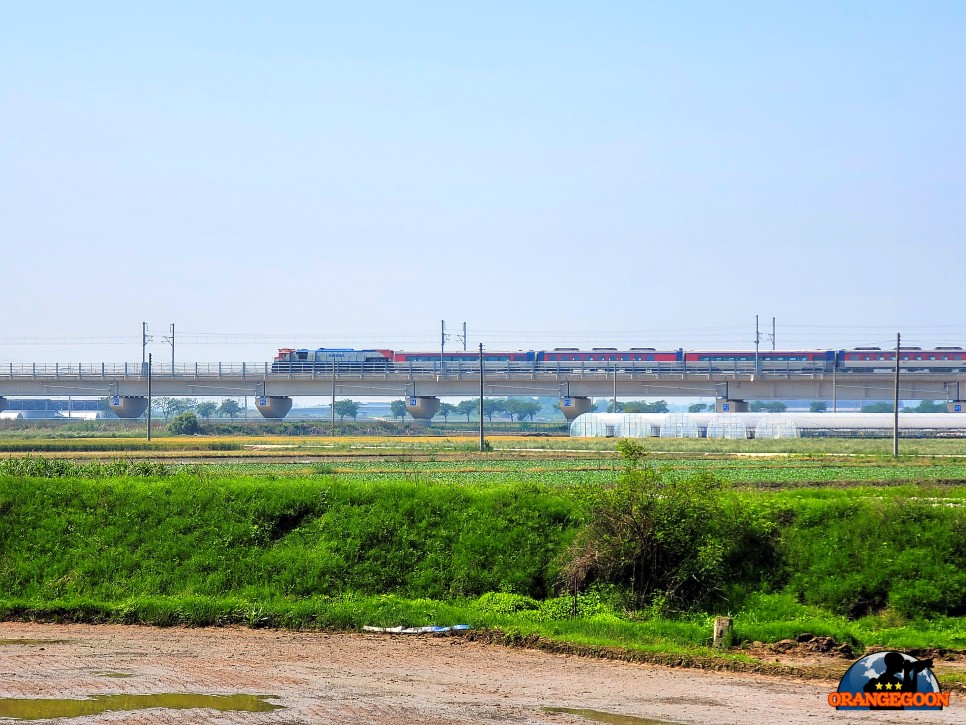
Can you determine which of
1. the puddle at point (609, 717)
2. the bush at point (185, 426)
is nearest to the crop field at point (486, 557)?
the puddle at point (609, 717)

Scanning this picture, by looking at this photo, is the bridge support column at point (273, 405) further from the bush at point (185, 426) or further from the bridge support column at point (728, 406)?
the bridge support column at point (728, 406)

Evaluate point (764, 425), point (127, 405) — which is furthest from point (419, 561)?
point (127, 405)

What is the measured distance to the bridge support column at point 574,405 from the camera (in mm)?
131625

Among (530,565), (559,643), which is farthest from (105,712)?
(530,565)

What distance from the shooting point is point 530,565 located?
2595 centimetres

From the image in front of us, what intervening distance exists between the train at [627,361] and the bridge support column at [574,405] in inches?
153

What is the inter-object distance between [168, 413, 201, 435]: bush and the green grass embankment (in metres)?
101

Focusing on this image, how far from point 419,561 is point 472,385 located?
4158 inches

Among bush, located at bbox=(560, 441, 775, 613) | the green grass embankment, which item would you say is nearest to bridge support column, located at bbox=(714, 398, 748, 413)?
the green grass embankment

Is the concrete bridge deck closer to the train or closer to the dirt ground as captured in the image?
the train

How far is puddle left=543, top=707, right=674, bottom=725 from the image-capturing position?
15.6m

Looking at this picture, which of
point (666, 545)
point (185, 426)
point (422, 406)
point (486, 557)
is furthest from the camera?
point (422, 406)

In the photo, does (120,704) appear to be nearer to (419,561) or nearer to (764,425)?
(419,561)

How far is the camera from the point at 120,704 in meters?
16.3
